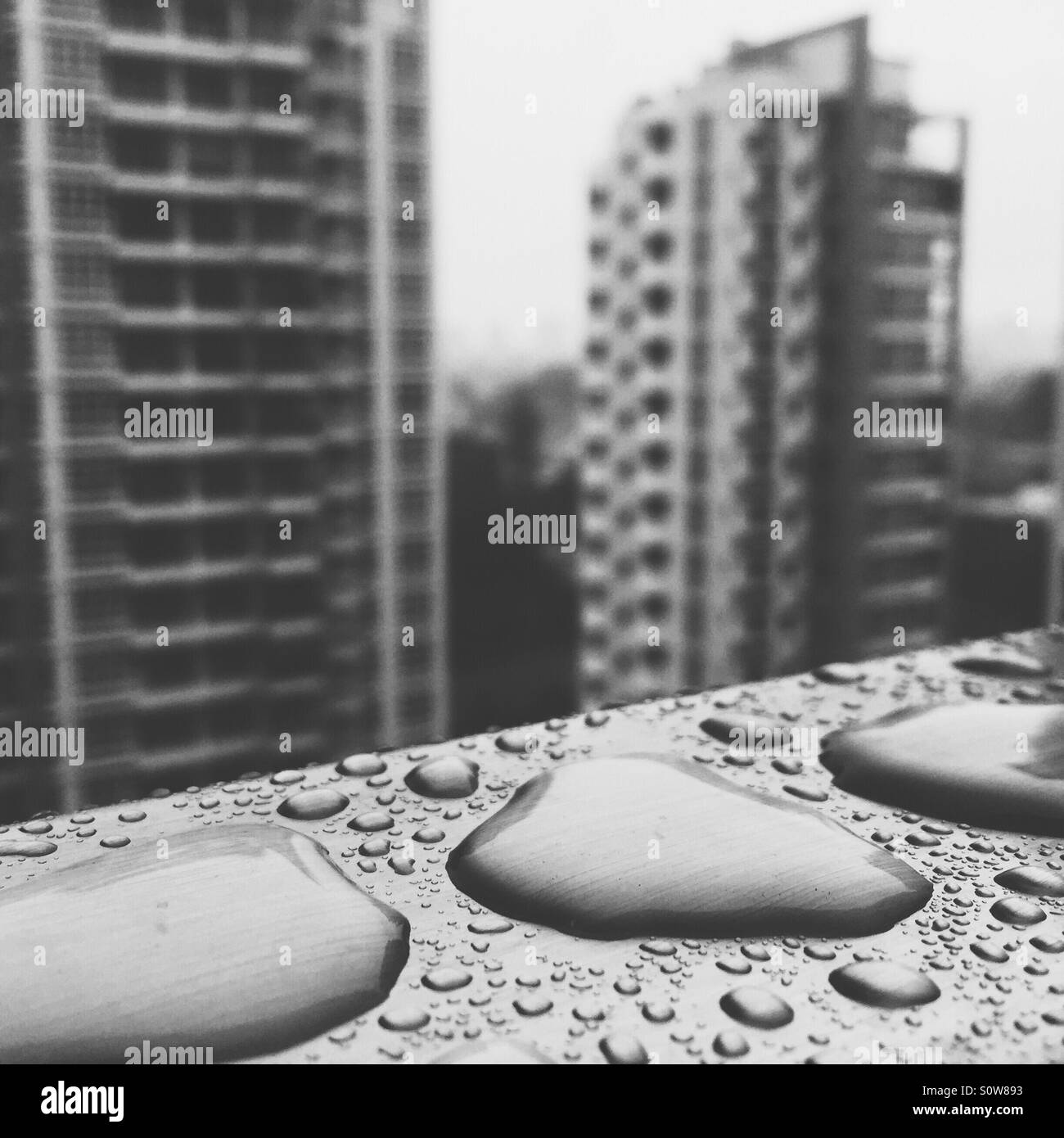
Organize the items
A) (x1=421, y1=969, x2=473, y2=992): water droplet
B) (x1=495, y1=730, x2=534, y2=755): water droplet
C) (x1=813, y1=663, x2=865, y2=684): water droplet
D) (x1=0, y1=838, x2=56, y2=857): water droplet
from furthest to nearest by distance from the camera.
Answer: (x1=813, y1=663, x2=865, y2=684): water droplet
(x1=495, y1=730, x2=534, y2=755): water droplet
(x1=0, y1=838, x2=56, y2=857): water droplet
(x1=421, y1=969, x2=473, y2=992): water droplet

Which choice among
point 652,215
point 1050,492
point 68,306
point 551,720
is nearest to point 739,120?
point 652,215

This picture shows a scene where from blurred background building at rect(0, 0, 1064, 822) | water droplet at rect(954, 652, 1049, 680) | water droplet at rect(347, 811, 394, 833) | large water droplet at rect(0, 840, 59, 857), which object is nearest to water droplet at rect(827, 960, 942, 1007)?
water droplet at rect(347, 811, 394, 833)

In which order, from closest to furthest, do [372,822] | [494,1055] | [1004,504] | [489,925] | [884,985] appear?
[494,1055] < [884,985] < [489,925] < [372,822] < [1004,504]

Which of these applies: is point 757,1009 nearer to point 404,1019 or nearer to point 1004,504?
point 404,1019

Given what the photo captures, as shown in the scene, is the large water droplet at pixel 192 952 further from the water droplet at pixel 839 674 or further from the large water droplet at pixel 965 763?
the water droplet at pixel 839 674

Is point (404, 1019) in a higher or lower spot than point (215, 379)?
lower

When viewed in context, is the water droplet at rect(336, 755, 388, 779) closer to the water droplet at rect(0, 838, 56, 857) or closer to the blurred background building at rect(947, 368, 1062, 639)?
the water droplet at rect(0, 838, 56, 857)

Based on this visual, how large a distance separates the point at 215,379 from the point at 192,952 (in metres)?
32.7

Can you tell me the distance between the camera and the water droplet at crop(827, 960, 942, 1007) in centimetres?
96

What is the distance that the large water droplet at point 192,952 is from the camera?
0.90 meters

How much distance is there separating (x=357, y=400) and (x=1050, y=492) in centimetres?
2131

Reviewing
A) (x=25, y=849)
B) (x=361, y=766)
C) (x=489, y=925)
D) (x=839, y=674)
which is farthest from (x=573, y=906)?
(x=839, y=674)

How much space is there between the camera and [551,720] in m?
1.66

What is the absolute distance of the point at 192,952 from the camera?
991 millimetres
